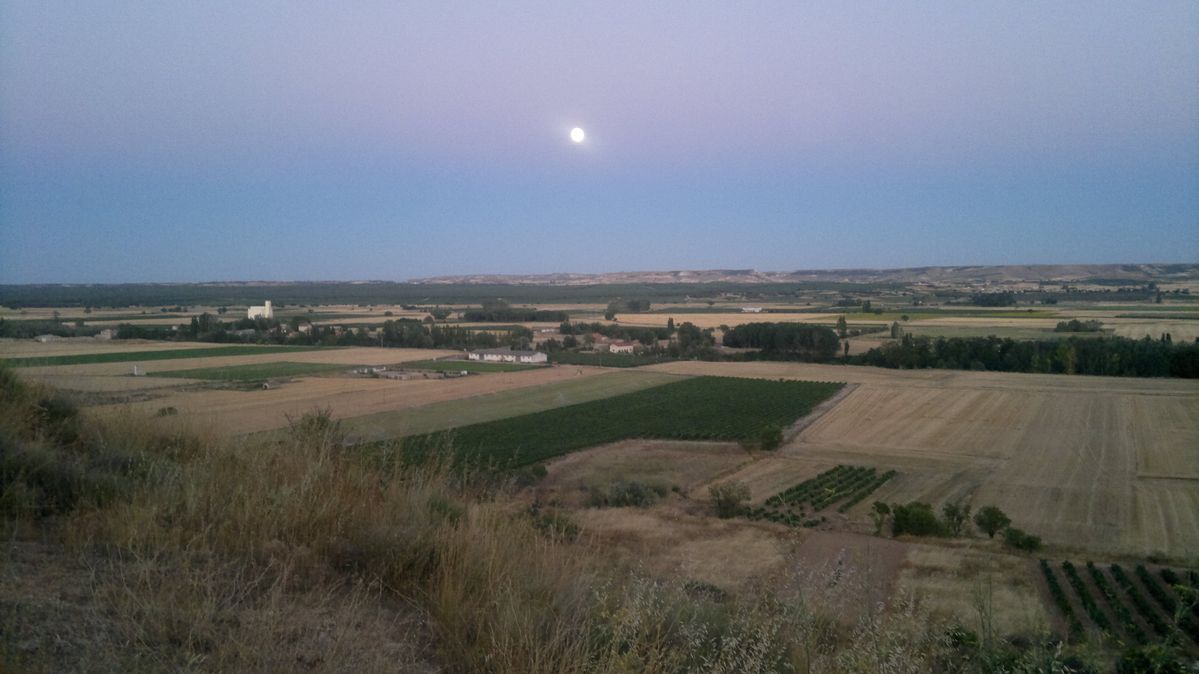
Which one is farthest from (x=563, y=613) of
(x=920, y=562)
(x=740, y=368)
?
(x=740, y=368)

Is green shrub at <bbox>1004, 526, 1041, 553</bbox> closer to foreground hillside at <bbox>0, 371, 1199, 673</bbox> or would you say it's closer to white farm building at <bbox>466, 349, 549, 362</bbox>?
foreground hillside at <bbox>0, 371, 1199, 673</bbox>

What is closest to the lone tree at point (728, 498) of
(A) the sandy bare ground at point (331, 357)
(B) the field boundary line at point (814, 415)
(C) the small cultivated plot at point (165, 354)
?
(B) the field boundary line at point (814, 415)

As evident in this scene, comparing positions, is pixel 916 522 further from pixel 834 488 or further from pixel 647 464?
pixel 647 464

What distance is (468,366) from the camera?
1710 inches

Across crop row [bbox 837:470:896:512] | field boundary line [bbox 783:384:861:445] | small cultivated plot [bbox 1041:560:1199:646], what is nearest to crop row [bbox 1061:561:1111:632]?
small cultivated plot [bbox 1041:560:1199:646]

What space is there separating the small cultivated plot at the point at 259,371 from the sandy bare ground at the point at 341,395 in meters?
1.70

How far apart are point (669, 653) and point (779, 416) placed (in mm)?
32077

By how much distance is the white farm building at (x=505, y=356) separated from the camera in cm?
4866

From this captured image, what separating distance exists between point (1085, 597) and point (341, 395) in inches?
723

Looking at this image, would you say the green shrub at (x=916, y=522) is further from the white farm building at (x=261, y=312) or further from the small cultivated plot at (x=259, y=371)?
the white farm building at (x=261, y=312)

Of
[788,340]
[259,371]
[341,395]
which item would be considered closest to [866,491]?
[341,395]

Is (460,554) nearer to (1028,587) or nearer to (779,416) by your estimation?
(1028,587)

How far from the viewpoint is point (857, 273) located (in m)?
125

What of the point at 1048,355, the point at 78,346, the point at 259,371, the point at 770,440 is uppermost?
the point at 78,346
